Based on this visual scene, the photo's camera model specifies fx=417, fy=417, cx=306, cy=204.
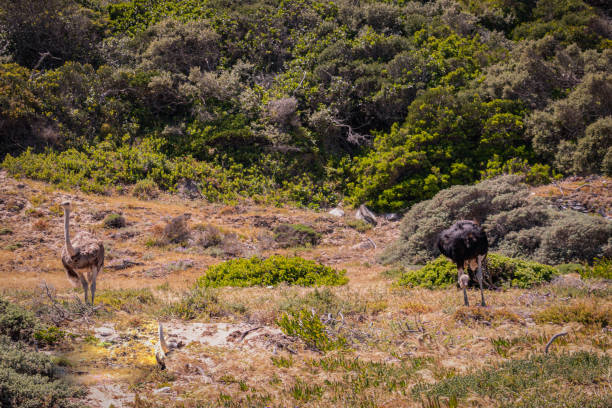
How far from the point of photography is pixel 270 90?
26391 millimetres

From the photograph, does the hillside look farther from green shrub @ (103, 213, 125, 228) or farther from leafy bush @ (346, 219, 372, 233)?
leafy bush @ (346, 219, 372, 233)

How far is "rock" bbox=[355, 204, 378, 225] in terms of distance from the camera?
2059 cm

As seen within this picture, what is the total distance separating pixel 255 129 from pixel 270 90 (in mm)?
3222

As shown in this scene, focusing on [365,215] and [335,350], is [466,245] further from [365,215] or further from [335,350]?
[365,215]

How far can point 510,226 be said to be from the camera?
12516mm

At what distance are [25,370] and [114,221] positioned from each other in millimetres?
13283

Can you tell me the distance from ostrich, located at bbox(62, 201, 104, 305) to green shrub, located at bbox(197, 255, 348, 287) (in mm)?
2749

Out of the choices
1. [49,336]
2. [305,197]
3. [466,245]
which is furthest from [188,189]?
[466,245]

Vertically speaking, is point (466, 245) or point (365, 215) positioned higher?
point (466, 245)

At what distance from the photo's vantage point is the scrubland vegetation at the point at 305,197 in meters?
5.01

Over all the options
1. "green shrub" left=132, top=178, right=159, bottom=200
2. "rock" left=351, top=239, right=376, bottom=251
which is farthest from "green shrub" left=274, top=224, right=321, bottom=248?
"green shrub" left=132, top=178, right=159, bottom=200

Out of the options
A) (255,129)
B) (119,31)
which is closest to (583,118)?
(255,129)

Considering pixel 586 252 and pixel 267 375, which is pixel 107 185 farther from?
pixel 586 252

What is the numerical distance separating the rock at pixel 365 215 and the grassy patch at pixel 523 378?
16.1m
